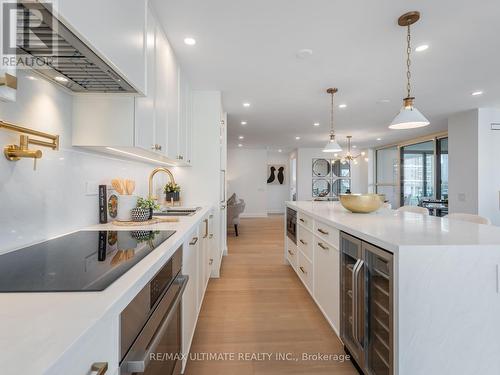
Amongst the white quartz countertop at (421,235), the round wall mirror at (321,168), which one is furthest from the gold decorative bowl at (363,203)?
the round wall mirror at (321,168)

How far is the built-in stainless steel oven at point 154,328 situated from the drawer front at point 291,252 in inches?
80.9

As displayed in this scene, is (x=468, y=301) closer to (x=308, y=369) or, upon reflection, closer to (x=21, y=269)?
(x=308, y=369)

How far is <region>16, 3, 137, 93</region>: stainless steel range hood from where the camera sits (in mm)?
746

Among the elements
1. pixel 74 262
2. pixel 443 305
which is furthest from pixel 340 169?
pixel 74 262

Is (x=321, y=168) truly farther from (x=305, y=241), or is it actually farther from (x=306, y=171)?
(x=305, y=241)

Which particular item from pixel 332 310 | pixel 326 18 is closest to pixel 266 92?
pixel 326 18

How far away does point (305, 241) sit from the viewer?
103 inches

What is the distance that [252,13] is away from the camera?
6.12 feet

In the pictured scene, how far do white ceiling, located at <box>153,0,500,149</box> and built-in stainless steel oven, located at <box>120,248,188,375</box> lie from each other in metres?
1.84

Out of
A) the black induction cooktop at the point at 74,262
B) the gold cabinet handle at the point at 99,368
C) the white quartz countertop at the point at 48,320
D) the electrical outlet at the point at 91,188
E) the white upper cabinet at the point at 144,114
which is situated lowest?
the gold cabinet handle at the point at 99,368

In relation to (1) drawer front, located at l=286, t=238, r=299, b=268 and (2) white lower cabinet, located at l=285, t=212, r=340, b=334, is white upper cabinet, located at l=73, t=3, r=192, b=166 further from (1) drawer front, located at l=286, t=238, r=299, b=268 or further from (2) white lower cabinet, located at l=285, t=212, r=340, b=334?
(1) drawer front, located at l=286, t=238, r=299, b=268

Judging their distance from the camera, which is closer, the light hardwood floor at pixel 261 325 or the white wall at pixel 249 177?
the light hardwood floor at pixel 261 325

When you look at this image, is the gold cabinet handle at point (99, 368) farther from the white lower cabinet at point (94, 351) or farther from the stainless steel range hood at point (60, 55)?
the stainless steel range hood at point (60, 55)

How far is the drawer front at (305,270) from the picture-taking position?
95.6 inches
